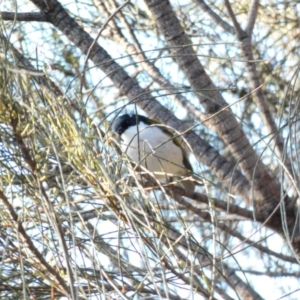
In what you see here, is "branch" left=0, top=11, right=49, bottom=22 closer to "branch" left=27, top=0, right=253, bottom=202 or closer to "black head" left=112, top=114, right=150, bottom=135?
"branch" left=27, top=0, right=253, bottom=202

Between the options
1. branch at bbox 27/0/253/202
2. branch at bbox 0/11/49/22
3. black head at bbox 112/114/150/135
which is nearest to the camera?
branch at bbox 0/11/49/22

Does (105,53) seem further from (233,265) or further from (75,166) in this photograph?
(233,265)

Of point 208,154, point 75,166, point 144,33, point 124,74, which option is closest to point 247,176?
point 208,154

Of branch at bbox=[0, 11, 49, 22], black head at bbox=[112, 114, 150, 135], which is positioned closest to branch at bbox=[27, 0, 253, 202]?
branch at bbox=[0, 11, 49, 22]

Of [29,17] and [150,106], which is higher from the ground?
[29,17]

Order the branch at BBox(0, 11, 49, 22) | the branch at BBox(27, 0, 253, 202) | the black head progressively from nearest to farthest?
the branch at BBox(0, 11, 49, 22), the branch at BBox(27, 0, 253, 202), the black head

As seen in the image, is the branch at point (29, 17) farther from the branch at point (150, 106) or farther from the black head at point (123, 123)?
the black head at point (123, 123)

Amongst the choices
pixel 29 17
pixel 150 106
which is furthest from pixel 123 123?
pixel 29 17

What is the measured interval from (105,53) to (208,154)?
45 cm

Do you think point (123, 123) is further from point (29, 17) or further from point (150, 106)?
point (29, 17)

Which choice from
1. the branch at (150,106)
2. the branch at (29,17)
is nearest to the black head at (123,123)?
the branch at (150,106)

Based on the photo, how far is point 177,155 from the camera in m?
3.57

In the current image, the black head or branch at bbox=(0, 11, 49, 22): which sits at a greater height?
the black head

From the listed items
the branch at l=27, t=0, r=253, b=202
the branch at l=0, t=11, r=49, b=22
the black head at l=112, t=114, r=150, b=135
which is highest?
the black head at l=112, t=114, r=150, b=135
